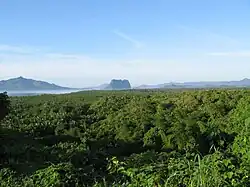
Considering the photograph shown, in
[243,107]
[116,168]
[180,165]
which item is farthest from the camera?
[243,107]

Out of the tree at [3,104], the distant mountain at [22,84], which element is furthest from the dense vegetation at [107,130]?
the distant mountain at [22,84]

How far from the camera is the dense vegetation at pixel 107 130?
9422 mm

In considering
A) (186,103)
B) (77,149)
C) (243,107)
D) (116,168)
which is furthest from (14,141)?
(116,168)

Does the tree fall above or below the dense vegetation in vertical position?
above

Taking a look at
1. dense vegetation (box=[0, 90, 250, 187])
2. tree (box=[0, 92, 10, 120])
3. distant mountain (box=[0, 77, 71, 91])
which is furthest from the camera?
distant mountain (box=[0, 77, 71, 91])

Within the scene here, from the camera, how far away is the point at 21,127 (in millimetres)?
22469

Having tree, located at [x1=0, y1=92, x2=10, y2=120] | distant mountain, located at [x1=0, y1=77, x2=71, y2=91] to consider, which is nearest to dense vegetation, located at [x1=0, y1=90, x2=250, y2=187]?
tree, located at [x1=0, y1=92, x2=10, y2=120]

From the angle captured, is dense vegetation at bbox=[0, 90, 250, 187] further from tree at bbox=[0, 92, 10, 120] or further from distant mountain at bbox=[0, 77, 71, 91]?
distant mountain at bbox=[0, 77, 71, 91]

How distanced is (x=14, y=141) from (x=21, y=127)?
15.1ft

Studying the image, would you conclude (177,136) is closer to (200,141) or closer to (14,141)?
(200,141)

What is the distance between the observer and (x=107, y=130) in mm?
22172

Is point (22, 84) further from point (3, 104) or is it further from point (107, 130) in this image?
point (3, 104)

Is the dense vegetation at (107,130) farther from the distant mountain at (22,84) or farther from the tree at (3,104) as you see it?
the distant mountain at (22,84)

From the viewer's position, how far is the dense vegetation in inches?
371
